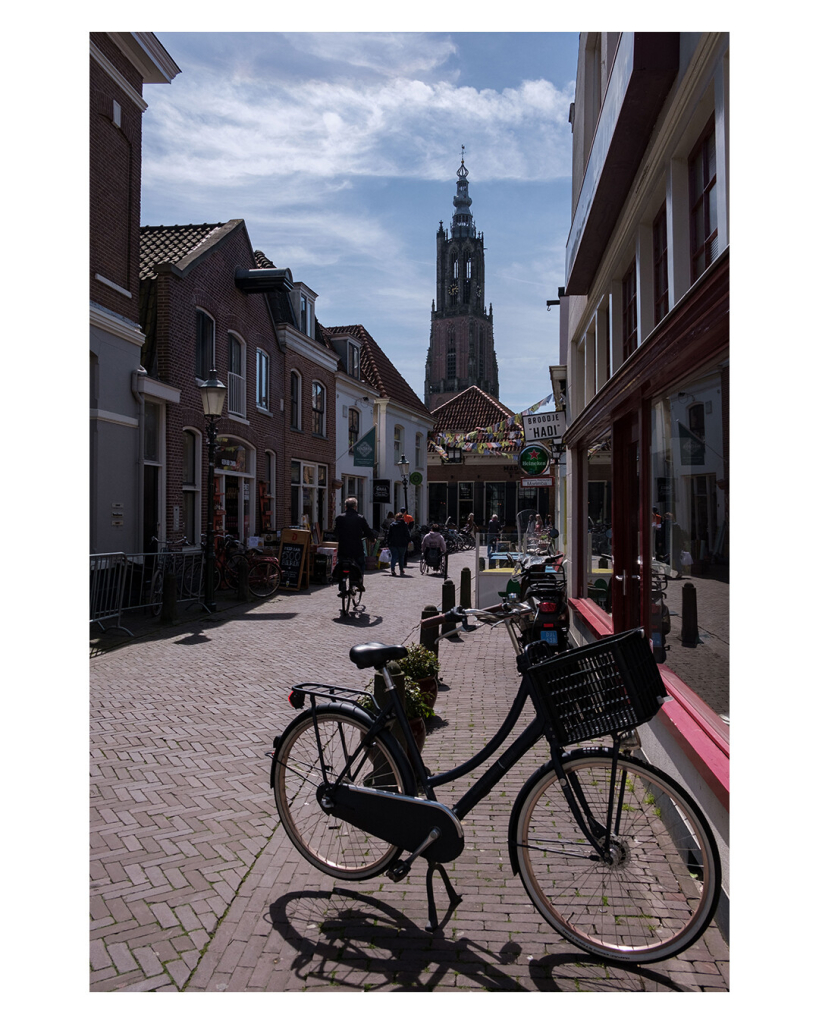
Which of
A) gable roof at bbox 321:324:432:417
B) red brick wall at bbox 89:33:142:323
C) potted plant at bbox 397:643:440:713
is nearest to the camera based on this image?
potted plant at bbox 397:643:440:713

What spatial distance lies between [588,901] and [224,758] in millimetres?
2755

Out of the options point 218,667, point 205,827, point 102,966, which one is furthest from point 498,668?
point 102,966

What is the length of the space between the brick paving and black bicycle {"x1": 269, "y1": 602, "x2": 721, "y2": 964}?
145mm

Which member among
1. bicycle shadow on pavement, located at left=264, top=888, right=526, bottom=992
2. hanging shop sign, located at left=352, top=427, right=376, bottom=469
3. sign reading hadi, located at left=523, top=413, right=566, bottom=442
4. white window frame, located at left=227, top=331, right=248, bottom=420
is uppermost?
white window frame, located at left=227, top=331, right=248, bottom=420

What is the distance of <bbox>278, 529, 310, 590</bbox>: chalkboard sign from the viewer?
1522 centimetres

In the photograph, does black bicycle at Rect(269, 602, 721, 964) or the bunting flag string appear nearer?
black bicycle at Rect(269, 602, 721, 964)

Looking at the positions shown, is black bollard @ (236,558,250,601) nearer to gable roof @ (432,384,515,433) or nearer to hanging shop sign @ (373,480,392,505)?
hanging shop sign @ (373,480,392,505)

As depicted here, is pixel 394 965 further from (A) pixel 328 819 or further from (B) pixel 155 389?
(B) pixel 155 389

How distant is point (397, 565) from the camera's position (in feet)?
68.7

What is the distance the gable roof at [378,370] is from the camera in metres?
29.8

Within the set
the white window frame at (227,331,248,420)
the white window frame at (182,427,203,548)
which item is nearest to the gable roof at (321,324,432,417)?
the white window frame at (227,331,248,420)

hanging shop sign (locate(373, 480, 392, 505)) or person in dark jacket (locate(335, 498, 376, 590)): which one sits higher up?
hanging shop sign (locate(373, 480, 392, 505))

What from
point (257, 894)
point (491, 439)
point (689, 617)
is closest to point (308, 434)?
point (491, 439)

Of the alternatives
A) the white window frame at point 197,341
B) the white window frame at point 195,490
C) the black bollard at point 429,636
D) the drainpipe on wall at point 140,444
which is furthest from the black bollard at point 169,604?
the white window frame at point 197,341
